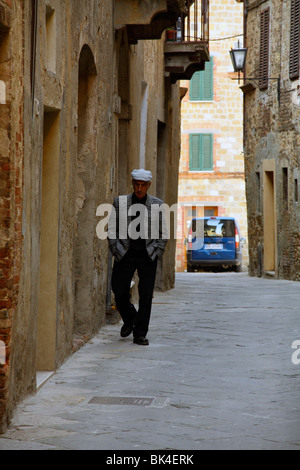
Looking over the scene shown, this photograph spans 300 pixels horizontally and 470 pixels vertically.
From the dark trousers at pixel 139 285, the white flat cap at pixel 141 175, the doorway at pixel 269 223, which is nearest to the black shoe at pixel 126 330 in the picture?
the dark trousers at pixel 139 285

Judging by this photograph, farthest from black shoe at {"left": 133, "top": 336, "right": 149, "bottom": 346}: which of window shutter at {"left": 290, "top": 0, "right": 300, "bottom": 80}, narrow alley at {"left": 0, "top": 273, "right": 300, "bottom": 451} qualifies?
Result: window shutter at {"left": 290, "top": 0, "right": 300, "bottom": 80}

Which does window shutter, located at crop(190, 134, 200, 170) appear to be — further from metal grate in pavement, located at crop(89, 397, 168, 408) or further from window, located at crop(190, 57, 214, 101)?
metal grate in pavement, located at crop(89, 397, 168, 408)

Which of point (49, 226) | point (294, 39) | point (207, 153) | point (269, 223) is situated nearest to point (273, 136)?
point (269, 223)

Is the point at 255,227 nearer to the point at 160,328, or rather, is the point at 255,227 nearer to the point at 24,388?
the point at 160,328

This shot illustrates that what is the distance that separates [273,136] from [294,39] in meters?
2.73

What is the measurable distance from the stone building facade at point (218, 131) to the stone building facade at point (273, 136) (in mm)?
10830

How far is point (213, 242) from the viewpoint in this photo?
1153 inches

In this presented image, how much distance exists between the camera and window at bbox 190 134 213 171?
3797cm

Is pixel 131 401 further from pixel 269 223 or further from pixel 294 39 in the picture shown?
pixel 269 223

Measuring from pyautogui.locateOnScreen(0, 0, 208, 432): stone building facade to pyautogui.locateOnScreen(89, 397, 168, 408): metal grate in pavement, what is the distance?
0.50 m

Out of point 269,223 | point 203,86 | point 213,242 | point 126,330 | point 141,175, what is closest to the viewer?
point 141,175

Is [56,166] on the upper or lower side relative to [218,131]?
lower

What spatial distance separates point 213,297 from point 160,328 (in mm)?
5093
